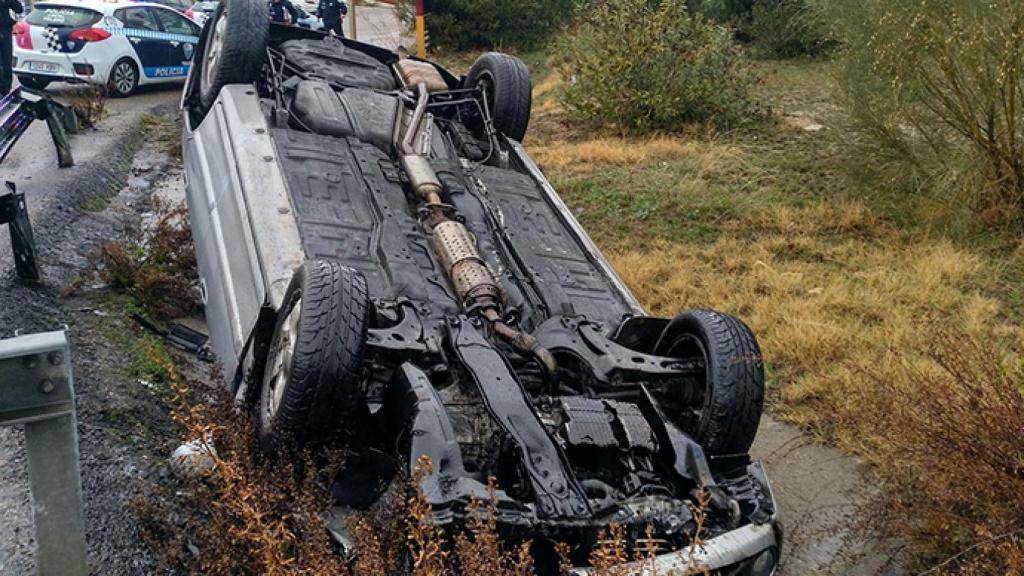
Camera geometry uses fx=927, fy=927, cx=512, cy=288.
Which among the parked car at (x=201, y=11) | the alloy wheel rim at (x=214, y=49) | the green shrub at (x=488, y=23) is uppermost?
the alloy wheel rim at (x=214, y=49)

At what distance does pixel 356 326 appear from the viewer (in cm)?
309

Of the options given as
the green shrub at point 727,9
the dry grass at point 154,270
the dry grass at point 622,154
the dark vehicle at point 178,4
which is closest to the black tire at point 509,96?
the dry grass at point 154,270

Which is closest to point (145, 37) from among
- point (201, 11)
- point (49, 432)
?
→ point (201, 11)

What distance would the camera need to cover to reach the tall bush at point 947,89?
622cm

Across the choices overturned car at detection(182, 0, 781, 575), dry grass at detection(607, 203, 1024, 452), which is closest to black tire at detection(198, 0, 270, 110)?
overturned car at detection(182, 0, 781, 575)

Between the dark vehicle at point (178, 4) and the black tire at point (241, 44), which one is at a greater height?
the black tire at point (241, 44)

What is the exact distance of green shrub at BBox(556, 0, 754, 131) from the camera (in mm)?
9852

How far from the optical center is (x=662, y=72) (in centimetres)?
986

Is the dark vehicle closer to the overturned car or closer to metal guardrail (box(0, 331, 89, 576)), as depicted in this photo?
the overturned car

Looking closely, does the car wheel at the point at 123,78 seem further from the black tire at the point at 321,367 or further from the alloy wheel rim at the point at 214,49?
the black tire at the point at 321,367

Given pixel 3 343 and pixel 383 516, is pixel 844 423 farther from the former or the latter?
pixel 3 343

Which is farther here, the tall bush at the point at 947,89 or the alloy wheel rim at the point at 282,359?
the tall bush at the point at 947,89

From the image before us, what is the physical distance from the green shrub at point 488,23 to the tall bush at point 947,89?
1043cm

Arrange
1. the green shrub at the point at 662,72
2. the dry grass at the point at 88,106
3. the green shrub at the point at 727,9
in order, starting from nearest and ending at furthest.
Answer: the dry grass at the point at 88,106 < the green shrub at the point at 662,72 < the green shrub at the point at 727,9
